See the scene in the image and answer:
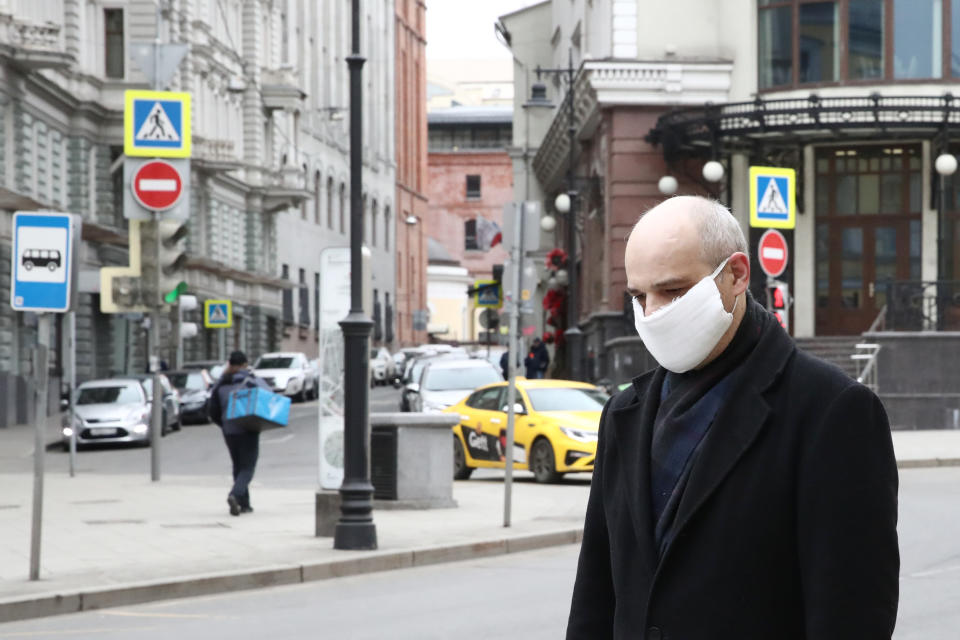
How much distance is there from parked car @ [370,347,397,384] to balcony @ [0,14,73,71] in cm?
3070

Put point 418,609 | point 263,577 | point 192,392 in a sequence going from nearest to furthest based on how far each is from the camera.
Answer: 1. point 418,609
2. point 263,577
3. point 192,392

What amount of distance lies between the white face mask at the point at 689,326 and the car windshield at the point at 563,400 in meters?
20.1

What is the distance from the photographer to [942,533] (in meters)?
16.0

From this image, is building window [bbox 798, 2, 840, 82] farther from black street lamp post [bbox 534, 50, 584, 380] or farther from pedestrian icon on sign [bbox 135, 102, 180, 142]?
pedestrian icon on sign [bbox 135, 102, 180, 142]

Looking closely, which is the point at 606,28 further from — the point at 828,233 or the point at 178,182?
the point at 178,182

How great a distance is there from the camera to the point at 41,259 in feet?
44.3

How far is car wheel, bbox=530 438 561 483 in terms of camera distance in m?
23.3

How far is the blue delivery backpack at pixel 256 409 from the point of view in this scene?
18.7 meters

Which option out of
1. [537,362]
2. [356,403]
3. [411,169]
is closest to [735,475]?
[356,403]

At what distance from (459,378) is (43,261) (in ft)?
62.1

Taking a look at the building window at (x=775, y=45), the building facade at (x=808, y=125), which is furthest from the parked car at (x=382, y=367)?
the building window at (x=775, y=45)

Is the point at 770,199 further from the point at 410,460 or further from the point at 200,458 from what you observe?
the point at 200,458

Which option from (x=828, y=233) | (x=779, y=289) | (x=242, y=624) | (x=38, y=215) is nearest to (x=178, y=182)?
(x=779, y=289)

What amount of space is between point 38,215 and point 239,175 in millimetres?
54091
